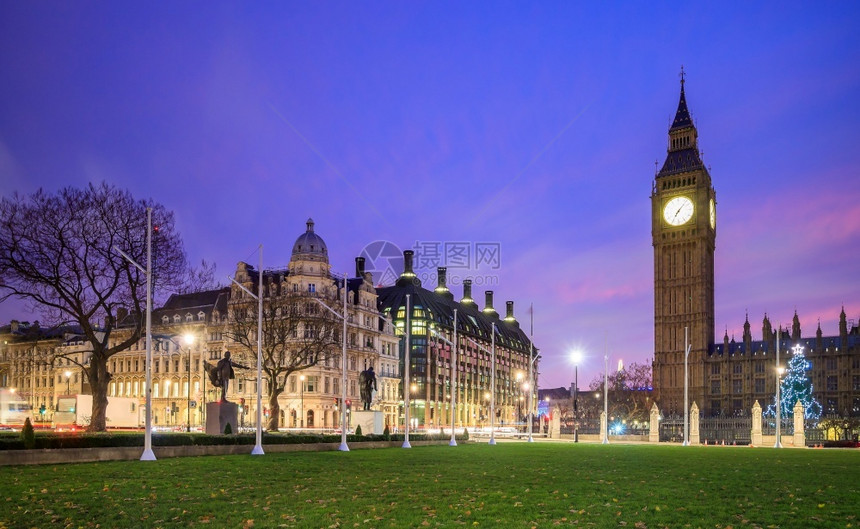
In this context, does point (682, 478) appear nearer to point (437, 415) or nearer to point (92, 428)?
point (92, 428)

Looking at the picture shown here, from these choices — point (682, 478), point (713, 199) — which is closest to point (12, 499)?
point (682, 478)

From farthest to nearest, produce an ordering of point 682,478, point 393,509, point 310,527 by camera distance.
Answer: point 682,478 → point 393,509 → point 310,527

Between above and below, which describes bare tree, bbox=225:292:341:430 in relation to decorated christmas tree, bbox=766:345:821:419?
above

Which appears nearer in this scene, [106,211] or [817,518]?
[817,518]

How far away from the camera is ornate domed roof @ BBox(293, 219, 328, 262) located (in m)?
112

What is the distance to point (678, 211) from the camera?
161 m

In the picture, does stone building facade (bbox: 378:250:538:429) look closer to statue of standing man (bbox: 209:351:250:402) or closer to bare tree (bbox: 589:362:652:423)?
bare tree (bbox: 589:362:652:423)

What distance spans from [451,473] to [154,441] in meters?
13.9

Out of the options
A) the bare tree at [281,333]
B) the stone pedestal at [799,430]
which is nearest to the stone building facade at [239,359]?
the bare tree at [281,333]

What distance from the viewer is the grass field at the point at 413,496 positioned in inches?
591

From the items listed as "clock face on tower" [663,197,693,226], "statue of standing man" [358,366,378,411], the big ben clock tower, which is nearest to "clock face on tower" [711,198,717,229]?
the big ben clock tower

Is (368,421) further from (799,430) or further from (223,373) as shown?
(799,430)

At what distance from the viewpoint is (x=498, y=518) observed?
49.9ft

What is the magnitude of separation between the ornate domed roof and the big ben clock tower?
77.6m
